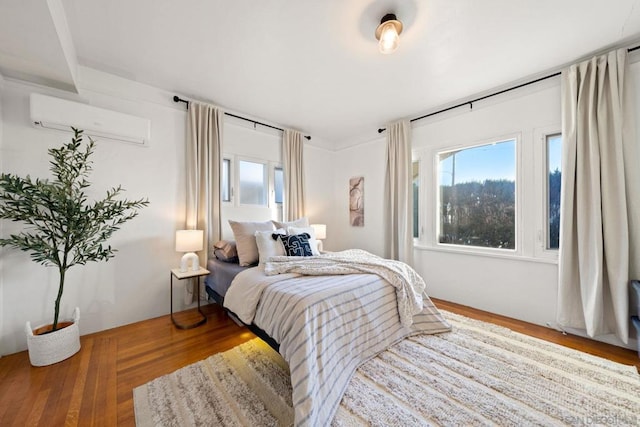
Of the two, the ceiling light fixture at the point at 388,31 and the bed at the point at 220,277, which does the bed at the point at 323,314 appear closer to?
the bed at the point at 220,277

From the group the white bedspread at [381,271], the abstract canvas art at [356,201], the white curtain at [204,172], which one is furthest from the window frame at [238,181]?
the white bedspread at [381,271]

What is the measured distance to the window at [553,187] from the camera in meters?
2.42

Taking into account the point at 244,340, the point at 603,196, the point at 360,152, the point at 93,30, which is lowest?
the point at 244,340

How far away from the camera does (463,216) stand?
311 cm

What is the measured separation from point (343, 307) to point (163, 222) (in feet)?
7.67

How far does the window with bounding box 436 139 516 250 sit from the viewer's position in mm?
2752

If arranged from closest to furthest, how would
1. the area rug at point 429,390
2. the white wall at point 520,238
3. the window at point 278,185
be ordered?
1. the area rug at point 429,390
2. the white wall at point 520,238
3. the window at point 278,185

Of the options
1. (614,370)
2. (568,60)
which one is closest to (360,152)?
(568,60)

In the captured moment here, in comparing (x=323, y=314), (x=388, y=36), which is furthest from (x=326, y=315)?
(x=388, y=36)

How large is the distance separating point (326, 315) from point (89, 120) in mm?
2826

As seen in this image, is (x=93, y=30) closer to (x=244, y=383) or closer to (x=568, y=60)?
(x=244, y=383)

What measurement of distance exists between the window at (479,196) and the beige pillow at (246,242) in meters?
2.53

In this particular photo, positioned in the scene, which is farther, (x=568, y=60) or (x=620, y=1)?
(x=568, y=60)

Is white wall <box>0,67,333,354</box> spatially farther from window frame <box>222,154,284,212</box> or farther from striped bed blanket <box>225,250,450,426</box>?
striped bed blanket <box>225,250,450,426</box>
